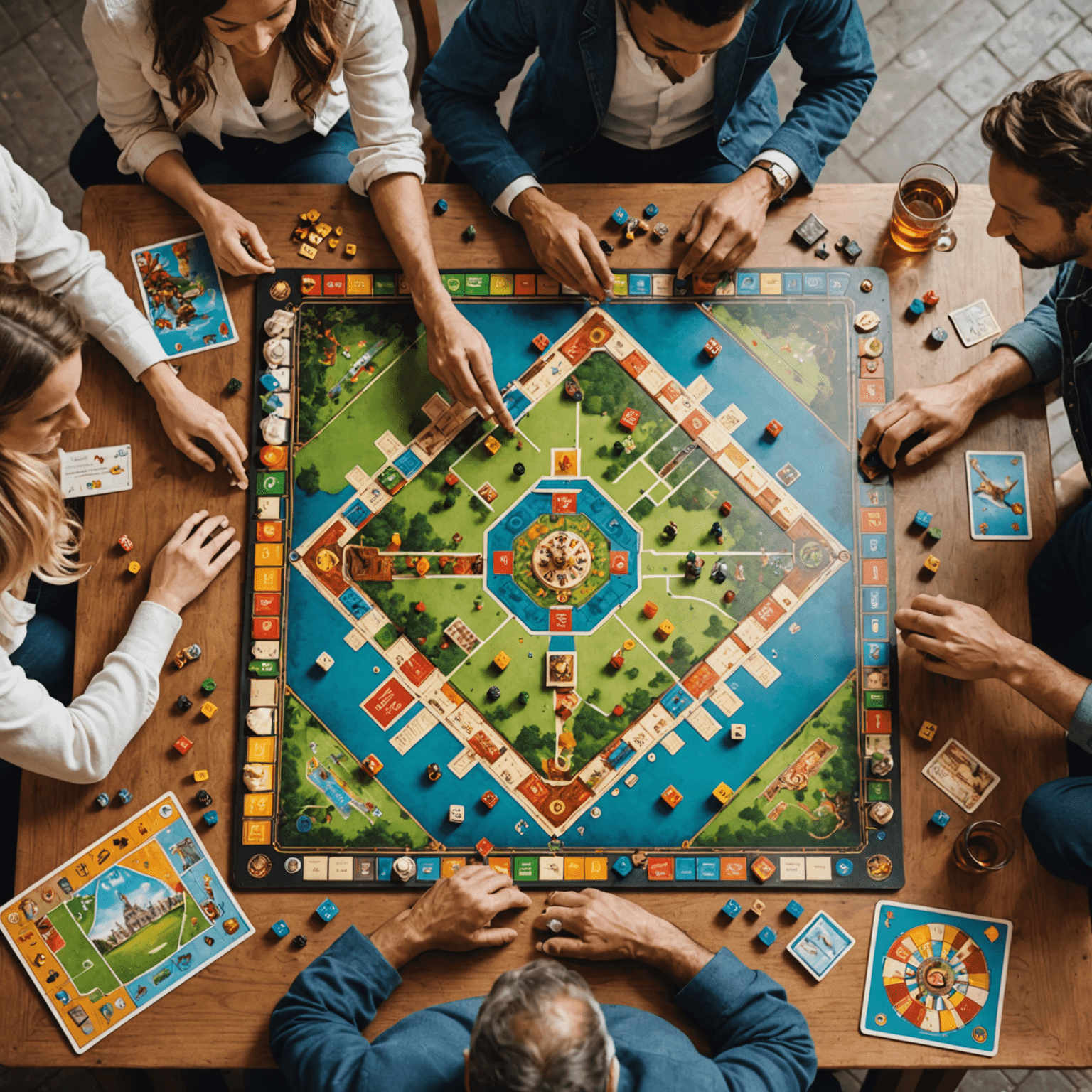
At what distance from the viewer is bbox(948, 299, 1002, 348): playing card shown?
2545mm

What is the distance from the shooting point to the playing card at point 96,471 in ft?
8.11

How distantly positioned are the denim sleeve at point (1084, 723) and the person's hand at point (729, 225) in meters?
1.45

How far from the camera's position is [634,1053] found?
2.06 metres

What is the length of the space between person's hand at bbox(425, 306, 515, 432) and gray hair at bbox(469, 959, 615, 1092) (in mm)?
1440

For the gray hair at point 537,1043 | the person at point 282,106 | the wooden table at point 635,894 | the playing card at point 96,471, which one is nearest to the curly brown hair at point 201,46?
the person at point 282,106

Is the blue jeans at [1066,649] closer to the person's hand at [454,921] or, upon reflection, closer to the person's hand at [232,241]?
the person's hand at [454,921]

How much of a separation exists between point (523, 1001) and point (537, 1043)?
0.08 meters

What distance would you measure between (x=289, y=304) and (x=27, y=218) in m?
0.68

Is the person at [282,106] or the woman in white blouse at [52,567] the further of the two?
the person at [282,106]

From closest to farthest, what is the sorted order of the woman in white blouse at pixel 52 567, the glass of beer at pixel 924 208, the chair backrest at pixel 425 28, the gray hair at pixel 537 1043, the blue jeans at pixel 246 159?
1. the gray hair at pixel 537 1043
2. the woman in white blouse at pixel 52 567
3. the glass of beer at pixel 924 208
4. the blue jeans at pixel 246 159
5. the chair backrest at pixel 425 28

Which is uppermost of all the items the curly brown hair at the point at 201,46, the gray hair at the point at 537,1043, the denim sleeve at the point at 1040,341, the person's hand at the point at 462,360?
the curly brown hair at the point at 201,46

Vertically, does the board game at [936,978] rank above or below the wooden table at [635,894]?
below

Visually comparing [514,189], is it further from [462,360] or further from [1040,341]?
[1040,341]

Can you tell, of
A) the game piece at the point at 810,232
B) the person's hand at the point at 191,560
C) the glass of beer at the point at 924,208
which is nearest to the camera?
the person's hand at the point at 191,560
